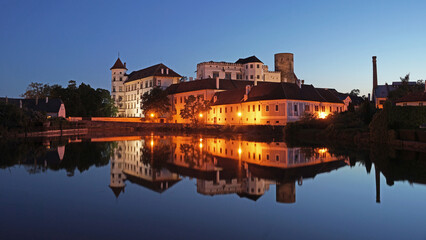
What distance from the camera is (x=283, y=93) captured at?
175 ft

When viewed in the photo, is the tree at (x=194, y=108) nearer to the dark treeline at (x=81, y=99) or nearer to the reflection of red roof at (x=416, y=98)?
the dark treeline at (x=81, y=99)

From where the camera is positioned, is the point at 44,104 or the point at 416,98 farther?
the point at 44,104

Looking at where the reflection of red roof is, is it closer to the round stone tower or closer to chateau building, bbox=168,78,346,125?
chateau building, bbox=168,78,346,125

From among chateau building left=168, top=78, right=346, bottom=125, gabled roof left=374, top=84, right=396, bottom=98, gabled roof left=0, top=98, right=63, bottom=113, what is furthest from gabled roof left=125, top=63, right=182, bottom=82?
gabled roof left=374, top=84, right=396, bottom=98

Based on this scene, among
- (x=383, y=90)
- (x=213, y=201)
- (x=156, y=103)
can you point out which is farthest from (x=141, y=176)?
(x=383, y=90)

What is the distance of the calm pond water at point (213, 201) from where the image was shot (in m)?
7.11

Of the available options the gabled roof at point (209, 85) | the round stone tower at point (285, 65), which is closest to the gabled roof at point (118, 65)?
the gabled roof at point (209, 85)

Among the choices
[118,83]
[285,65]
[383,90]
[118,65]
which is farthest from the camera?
[118,65]

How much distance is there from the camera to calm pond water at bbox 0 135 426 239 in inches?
280

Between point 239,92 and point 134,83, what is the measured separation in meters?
46.2

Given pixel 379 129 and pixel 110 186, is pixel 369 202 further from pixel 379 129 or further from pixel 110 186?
pixel 379 129

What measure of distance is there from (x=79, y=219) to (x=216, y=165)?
29.6 feet

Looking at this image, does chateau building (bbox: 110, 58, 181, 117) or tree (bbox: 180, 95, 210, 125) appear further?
chateau building (bbox: 110, 58, 181, 117)

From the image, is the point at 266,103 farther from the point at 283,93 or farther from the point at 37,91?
the point at 37,91
